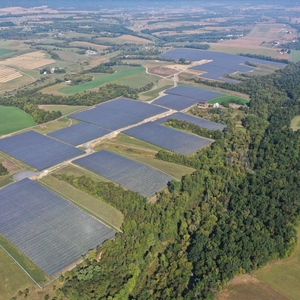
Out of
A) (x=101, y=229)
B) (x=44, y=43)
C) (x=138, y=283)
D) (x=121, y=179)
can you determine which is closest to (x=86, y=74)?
(x=44, y=43)

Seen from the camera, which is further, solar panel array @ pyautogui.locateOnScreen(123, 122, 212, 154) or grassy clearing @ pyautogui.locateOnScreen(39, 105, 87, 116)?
grassy clearing @ pyautogui.locateOnScreen(39, 105, 87, 116)

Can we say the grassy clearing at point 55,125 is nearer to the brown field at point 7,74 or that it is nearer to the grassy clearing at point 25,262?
the grassy clearing at point 25,262

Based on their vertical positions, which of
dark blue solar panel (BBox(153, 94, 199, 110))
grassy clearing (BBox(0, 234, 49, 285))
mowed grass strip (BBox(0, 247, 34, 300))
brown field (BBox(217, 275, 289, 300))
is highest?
dark blue solar panel (BBox(153, 94, 199, 110))

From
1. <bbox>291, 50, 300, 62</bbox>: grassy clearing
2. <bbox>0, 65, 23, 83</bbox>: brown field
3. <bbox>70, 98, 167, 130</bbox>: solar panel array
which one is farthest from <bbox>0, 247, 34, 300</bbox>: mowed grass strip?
<bbox>291, 50, 300, 62</bbox>: grassy clearing

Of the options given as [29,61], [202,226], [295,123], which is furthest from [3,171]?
[29,61]

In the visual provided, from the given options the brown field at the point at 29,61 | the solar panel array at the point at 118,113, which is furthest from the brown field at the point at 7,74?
the solar panel array at the point at 118,113

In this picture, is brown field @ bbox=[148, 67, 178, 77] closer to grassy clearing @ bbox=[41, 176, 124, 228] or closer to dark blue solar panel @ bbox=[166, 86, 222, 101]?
dark blue solar panel @ bbox=[166, 86, 222, 101]
